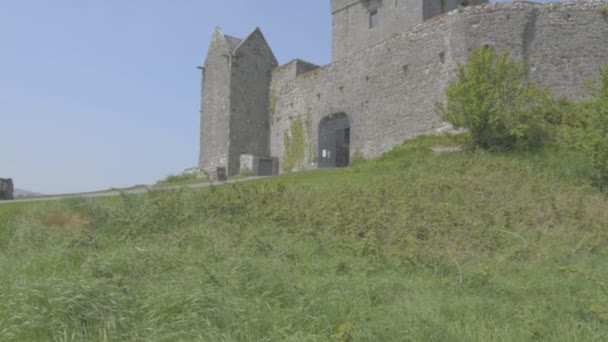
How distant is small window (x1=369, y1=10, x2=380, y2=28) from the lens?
3061cm

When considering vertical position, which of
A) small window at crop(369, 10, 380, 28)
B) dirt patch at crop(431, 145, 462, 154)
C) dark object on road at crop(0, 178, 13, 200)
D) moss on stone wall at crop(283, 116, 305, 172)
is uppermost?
small window at crop(369, 10, 380, 28)

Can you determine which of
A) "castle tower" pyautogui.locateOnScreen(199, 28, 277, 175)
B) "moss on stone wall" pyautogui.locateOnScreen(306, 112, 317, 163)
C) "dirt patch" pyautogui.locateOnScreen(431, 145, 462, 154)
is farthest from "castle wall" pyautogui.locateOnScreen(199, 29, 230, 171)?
"dirt patch" pyautogui.locateOnScreen(431, 145, 462, 154)

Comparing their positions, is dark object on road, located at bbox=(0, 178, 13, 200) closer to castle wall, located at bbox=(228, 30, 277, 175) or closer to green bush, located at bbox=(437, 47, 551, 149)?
castle wall, located at bbox=(228, 30, 277, 175)

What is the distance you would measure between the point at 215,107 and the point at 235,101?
58.0 inches

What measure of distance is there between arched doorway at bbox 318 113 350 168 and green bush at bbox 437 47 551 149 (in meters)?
8.34

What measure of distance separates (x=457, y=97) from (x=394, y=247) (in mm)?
8867

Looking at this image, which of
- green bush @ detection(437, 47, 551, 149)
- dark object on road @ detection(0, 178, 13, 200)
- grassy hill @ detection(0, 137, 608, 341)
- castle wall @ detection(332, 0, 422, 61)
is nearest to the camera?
grassy hill @ detection(0, 137, 608, 341)

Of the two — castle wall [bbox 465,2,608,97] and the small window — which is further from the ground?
the small window

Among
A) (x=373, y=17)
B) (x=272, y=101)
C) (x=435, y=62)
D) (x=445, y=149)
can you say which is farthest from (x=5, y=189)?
(x=373, y=17)

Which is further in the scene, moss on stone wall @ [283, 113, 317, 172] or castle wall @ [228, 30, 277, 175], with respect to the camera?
castle wall @ [228, 30, 277, 175]

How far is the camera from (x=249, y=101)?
29438 mm

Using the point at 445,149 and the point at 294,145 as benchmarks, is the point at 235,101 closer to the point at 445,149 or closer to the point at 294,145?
the point at 294,145

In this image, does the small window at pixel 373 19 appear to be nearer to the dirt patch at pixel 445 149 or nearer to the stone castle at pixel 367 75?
the stone castle at pixel 367 75

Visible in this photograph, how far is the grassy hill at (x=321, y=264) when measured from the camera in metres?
5.50
